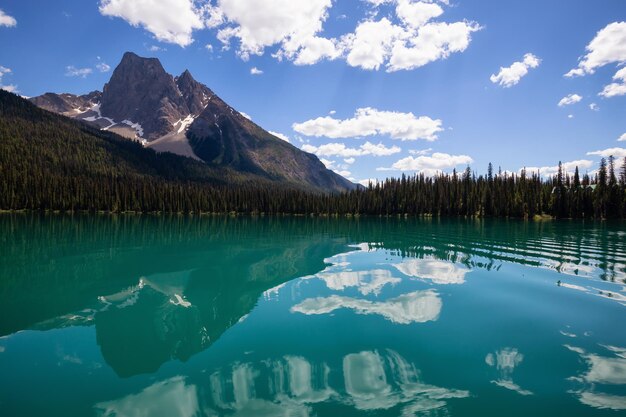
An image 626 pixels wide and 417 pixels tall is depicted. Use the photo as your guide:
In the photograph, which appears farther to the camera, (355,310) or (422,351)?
(355,310)

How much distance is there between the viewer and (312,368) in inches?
502

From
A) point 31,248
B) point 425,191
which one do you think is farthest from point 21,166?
point 425,191

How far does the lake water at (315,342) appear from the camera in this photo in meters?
10.6

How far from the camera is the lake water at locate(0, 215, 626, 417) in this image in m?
10.6

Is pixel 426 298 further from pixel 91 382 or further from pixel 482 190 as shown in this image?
pixel 482 190

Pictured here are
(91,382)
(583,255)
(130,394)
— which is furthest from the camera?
(583,255)

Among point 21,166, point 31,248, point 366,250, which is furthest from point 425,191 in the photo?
point 21,166

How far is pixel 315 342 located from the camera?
49.8 feet

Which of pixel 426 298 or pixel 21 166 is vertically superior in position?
pixel 21 166

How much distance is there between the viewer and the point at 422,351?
1404cm

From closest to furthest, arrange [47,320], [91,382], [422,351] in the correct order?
1. [91,382]
2. [422,351]
3. [47,320]

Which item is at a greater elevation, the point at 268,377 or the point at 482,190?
the point at 482,190

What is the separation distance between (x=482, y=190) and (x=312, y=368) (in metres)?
180

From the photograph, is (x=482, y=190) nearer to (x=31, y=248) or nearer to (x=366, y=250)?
(x=366, y=250)
